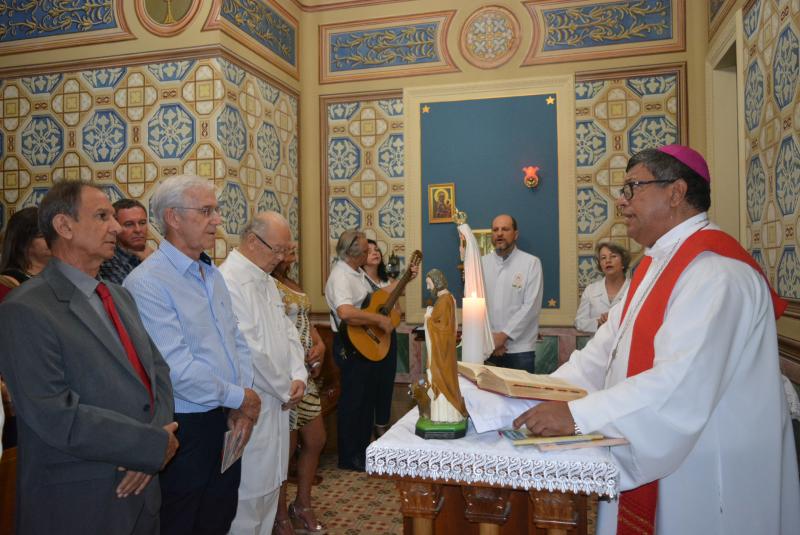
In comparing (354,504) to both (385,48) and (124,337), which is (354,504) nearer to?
(124,337)

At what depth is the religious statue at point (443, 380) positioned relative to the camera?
1.92 m

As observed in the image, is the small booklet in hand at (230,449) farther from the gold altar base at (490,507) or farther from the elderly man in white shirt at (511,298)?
the elderly man in white shirt at (511,298)

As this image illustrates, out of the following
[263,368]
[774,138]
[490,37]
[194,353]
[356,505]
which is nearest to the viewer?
[194,353]

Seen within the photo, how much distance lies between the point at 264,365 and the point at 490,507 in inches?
61.2

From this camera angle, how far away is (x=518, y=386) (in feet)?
6.03

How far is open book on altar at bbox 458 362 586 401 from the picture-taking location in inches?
72.4

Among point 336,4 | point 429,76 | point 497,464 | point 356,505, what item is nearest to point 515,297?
point 356,505

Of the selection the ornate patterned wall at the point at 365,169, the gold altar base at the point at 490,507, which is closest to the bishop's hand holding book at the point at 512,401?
the gold altar base at the point at 490,507

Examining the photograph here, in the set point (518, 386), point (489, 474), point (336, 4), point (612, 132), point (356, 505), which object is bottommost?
point (356, 505)

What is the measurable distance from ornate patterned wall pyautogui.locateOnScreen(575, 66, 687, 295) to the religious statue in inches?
180

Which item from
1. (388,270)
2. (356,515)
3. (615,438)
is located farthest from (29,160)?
(615,438)

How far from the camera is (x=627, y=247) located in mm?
6082

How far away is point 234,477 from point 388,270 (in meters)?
3.90

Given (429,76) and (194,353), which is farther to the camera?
(429,76)
